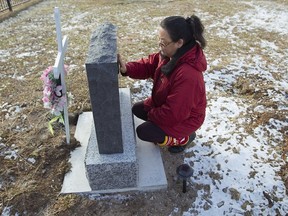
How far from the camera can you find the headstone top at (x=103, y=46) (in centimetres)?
204

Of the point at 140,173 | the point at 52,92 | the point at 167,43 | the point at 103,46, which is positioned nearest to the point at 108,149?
the point at 140,173

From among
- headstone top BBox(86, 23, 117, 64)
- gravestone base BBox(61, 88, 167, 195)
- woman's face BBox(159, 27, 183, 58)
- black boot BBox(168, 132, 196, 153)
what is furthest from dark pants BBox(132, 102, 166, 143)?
headstone top BBox(86, 23, 117, 64)

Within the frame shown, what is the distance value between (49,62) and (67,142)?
2.57 metres

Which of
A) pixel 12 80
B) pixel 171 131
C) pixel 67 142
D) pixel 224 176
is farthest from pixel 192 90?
pixel 12 80

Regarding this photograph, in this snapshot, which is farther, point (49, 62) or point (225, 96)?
point (49, 62)

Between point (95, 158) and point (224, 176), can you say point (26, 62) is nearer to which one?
point (95, 158)

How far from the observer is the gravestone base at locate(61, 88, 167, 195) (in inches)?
95.0

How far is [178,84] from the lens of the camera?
2377mm

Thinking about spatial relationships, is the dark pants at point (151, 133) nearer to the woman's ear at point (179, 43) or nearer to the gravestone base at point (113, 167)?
the gravestone base at point (113, 167)

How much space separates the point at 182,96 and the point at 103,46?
80cm

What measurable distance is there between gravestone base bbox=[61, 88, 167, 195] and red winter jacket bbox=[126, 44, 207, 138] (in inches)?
13.7

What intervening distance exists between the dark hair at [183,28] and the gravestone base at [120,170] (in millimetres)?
1016

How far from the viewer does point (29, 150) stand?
10.1ft

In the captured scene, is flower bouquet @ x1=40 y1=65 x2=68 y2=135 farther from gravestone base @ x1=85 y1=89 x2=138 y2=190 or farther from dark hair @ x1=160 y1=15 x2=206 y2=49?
dark hair @ x1=160 y1=15 x2=206 y2=49
